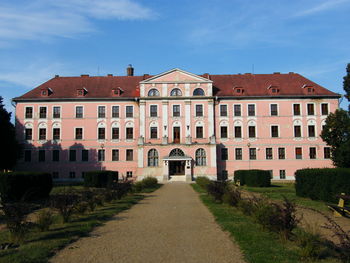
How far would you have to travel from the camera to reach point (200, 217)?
39.9ft

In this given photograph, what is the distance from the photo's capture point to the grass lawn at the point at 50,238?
6.61 meters

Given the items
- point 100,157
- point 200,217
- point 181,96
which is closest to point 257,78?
point 181,96

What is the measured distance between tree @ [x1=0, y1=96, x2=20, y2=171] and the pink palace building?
853 centimetres

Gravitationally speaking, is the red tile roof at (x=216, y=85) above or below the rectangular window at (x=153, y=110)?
above

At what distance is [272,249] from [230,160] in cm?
3753

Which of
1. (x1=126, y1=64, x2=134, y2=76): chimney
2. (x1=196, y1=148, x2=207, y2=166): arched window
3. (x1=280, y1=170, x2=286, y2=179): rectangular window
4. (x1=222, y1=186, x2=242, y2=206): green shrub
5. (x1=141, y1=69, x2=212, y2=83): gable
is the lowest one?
(x1=280, y1=170, x2=286, y2=179): rectangular window

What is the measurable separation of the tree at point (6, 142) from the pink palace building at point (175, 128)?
8.53 meters

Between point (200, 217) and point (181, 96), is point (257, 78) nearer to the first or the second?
point (181, 96)

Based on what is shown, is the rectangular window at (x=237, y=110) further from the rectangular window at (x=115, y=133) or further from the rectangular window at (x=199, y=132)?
the rectangular window at (x=115, y=133)

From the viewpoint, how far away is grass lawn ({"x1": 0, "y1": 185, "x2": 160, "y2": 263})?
661 centimetres

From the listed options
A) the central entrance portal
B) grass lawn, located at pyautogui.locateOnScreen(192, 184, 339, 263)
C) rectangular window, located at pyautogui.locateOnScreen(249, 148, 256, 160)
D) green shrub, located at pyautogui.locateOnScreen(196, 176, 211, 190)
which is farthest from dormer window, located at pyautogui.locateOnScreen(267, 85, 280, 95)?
grass lawn, located at pyautogui.locateOnScreen(192, 184, 339, 263)

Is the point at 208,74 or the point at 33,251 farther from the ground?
the point at 208,74

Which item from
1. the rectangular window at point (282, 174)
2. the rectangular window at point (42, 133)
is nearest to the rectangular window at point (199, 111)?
the rectangular window at point (282, 174)

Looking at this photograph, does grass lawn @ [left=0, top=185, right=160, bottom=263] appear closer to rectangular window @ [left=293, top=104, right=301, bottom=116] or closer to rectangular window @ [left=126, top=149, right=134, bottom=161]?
rectangular window @ [left=126, top=149, right=134, bottom=161]
